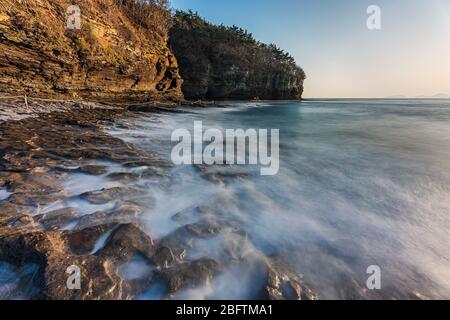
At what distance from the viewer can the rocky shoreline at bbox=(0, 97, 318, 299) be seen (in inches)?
84.8

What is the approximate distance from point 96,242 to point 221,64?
1708 inches

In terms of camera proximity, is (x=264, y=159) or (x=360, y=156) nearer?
(x=264, y=159)

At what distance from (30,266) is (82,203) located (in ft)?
4.18

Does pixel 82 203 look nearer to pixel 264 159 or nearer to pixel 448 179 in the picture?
pixel 264 159

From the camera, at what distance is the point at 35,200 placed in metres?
3.30

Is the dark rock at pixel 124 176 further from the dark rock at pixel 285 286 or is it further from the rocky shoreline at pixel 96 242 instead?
the dark rock at pixel 285 286

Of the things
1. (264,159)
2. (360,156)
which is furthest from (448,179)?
(264,159)

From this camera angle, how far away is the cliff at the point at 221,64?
3866 centimetres

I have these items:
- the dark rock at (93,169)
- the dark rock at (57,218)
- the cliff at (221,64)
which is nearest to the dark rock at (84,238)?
the dark rock at (57,218)

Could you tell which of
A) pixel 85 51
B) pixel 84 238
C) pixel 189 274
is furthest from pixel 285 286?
pixel 85 51

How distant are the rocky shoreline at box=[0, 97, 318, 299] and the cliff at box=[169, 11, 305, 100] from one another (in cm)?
3676

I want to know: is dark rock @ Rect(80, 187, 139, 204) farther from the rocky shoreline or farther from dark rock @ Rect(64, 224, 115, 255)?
dark rock @ Rect(64, 224, 115, 255)

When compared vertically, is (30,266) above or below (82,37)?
below

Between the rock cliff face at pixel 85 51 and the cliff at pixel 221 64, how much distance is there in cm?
1216
